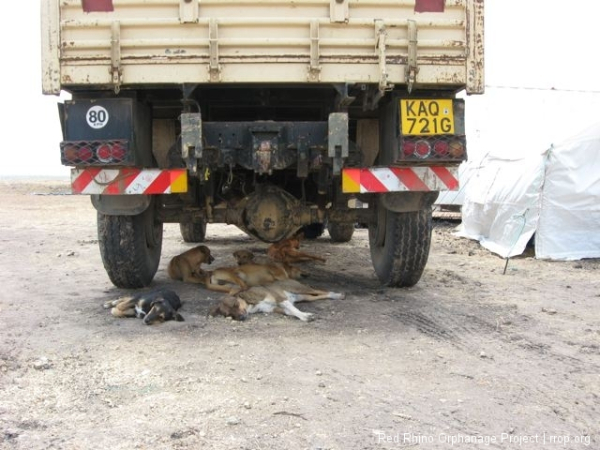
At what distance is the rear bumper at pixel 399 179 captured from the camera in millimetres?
4496

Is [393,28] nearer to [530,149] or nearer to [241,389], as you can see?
[241,389]

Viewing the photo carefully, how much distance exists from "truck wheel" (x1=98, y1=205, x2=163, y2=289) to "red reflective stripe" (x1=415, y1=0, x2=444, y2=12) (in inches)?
108

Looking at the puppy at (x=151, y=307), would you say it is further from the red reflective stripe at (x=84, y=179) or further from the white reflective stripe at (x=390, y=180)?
the white reflective stripe at (x=390, y=180)

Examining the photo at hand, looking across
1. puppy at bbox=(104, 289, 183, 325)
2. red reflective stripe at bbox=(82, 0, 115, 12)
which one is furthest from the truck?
puppy at bbox=(104, 289, 183, 325)

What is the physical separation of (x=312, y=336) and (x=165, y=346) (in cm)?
97

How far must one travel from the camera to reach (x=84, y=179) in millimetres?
4441

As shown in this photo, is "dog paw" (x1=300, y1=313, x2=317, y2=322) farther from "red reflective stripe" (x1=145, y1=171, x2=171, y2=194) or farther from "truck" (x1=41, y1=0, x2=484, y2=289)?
"red reflective stripe" (x1=145, y1=171, x2=171, y2=194)

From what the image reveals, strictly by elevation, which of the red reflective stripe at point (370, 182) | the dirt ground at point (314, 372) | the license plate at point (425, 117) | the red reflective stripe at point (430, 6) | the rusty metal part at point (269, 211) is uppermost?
the red reflective stripe at point (430, 6)

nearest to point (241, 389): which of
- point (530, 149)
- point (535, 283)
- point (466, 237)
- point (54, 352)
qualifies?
point (54, 352)

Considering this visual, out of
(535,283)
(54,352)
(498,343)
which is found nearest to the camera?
(54,352)

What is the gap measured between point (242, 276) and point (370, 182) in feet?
5.83

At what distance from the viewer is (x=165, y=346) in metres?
3.88

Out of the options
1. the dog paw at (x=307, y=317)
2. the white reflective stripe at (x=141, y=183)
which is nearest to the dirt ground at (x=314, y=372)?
the dog paw at (x=307, y=317)

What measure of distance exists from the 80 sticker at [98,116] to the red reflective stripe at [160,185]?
521 millimetres
